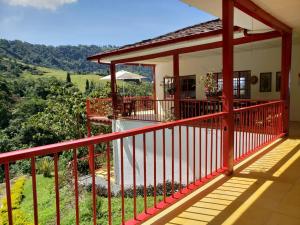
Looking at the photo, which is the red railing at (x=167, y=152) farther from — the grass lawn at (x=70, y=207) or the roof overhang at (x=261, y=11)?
the roof overhang at (x=261, y=11)

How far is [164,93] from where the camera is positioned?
1418 centimetres

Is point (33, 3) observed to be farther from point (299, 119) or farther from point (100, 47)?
point (299, 119)

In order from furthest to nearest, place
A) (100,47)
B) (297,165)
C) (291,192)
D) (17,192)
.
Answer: (100,47) → (17,192) → (297,165) → (291,192)

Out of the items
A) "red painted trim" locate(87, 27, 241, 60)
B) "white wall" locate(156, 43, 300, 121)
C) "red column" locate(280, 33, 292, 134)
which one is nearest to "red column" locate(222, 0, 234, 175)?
"red painted trim" locate(87, 27, 241, 60)

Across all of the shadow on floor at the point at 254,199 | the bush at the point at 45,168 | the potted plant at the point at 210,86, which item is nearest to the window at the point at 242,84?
the potted plant at the point at 210,86

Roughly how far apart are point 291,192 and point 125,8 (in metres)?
75.7

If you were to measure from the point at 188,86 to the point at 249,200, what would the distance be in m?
10.1

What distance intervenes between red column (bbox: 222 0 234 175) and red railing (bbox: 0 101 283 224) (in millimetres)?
96

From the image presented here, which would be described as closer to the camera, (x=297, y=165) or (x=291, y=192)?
(x=291, y=192)

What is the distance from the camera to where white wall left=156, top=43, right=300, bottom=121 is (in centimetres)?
954

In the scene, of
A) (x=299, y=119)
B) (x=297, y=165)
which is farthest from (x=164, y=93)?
(x=297, y=165)

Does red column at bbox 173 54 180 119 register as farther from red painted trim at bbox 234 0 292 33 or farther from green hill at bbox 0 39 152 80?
green hill at bbox 0 39 152 80

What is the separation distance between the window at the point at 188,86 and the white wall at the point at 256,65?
21 cm

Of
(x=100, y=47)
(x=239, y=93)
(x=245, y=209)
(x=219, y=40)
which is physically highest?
(x=100, y=47)
